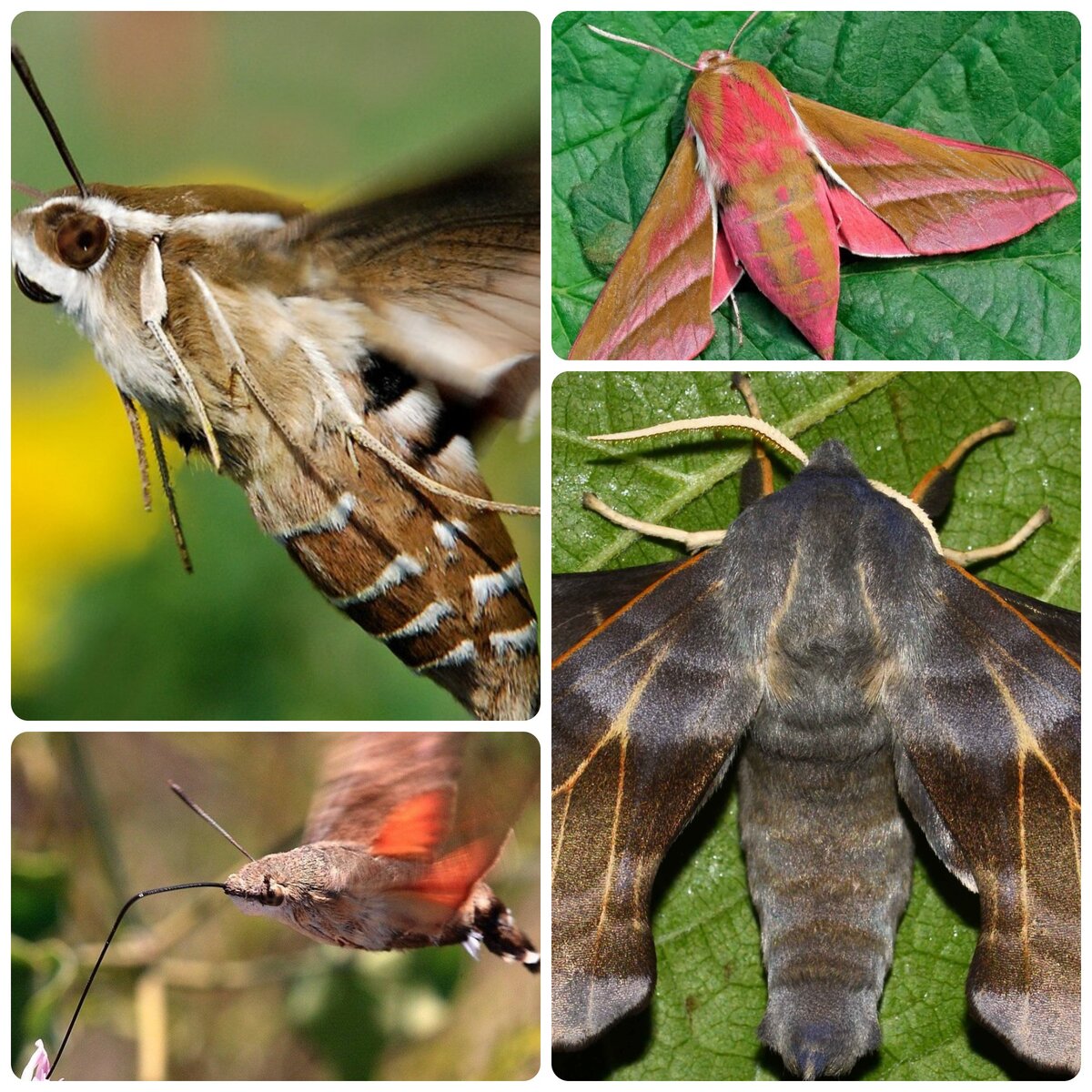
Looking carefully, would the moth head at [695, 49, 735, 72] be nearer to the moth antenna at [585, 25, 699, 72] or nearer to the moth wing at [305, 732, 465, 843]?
the moth antenna at [585, 25, 699, 72]

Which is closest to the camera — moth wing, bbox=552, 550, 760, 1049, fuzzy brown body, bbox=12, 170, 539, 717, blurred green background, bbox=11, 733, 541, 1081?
fuzzy brown body, bbox=12, 170, 539, 717

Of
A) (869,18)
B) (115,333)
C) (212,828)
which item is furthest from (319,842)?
(869,18)

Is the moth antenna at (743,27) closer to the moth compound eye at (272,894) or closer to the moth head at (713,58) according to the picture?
the moth head at (713,58)

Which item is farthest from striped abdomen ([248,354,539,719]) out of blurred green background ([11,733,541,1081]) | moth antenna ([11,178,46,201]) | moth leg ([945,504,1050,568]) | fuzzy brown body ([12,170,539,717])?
moth leg ([945,504,1050,568])

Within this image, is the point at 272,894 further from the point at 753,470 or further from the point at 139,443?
the point at 753,470

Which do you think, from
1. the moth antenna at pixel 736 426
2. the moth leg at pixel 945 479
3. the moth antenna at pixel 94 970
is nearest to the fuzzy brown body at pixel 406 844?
the moth antenna at pixel 94 970

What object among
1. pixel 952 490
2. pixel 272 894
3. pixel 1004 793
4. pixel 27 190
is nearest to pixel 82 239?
pixel 27 190
